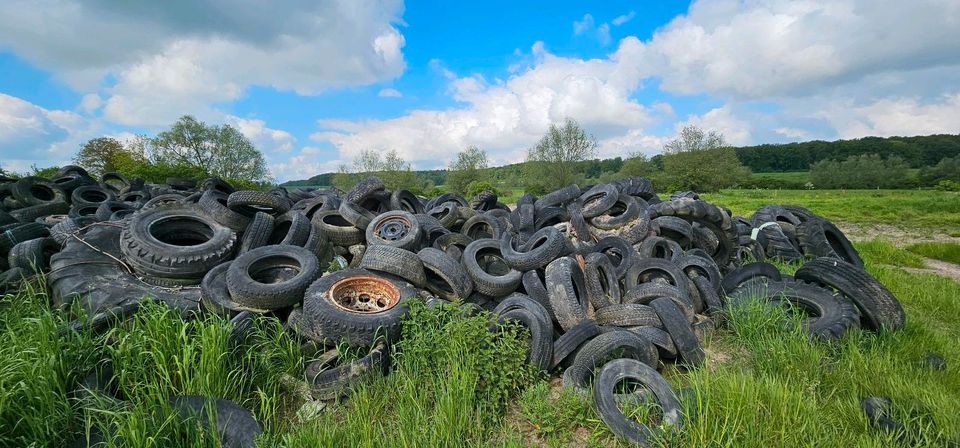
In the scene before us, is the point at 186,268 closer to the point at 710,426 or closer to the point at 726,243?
the point at 710,426

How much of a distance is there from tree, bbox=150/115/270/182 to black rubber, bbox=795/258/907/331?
142ft

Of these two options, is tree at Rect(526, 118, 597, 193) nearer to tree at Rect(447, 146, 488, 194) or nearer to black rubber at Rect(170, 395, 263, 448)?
tree at Rect(447, 146, 488, 194)

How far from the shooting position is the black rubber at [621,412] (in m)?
3.05

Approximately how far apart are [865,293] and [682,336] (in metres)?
2.48

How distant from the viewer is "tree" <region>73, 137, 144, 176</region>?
2988 centimetres

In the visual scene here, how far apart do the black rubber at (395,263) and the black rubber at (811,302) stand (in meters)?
4.12

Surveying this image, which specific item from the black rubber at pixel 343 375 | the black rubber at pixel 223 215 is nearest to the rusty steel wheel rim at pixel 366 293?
the black rubber at pixel 343 375

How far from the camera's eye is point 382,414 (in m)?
3.42

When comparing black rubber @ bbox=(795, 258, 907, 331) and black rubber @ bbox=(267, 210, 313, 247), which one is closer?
black rubber @ bbox=(795, 258, 907, 331)

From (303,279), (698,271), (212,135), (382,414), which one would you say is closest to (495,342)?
(382,414)

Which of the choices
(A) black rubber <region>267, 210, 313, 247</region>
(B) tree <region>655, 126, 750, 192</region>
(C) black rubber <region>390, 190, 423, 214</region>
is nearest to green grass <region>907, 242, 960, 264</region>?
(C) black rubber <region>390, 190, 423, 214</region>

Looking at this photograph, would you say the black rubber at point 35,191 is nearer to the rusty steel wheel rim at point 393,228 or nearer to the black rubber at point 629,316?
the rusty steel wheel rim at point 393,228

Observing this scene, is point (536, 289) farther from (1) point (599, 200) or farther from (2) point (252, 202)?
(2) point (252, 202)

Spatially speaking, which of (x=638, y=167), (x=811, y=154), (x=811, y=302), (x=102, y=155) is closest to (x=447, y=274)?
(x=811, y=302)
